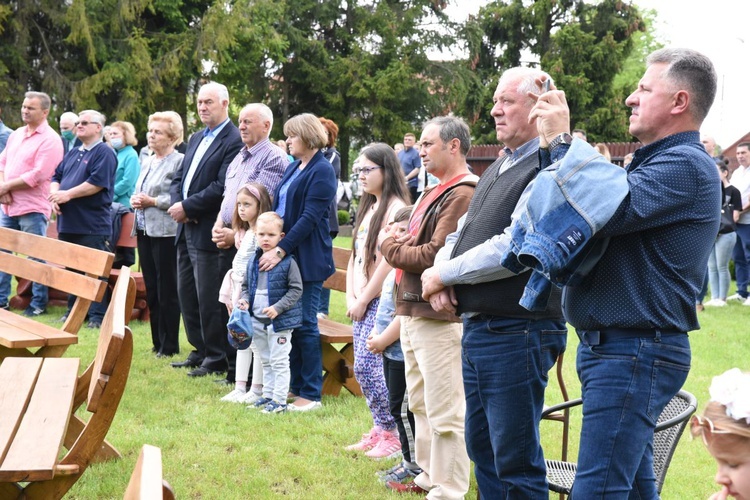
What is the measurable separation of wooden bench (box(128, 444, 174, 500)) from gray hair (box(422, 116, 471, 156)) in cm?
258

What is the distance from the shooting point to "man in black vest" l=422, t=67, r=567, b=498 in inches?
134

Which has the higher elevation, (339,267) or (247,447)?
(339,267)

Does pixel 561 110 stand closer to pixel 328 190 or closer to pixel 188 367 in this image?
pixel 328 190

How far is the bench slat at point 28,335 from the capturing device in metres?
5.25

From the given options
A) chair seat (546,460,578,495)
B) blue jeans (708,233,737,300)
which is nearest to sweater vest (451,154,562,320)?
chair seat (546,460,578,495)

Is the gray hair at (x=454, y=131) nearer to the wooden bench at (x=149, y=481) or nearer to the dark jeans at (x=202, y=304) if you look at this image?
the wooden bench at (x=149, y=481)

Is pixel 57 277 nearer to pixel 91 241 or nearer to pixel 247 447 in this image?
pixel 247 447

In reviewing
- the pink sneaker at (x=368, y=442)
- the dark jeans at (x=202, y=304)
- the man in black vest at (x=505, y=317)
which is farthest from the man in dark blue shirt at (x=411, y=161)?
the man in black vest at (x=505, y=317)

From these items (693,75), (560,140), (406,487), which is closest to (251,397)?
(406,487)

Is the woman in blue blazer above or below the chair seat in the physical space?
above

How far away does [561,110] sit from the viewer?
3061 mm

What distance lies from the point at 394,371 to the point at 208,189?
114 inches

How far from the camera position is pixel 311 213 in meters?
6.38

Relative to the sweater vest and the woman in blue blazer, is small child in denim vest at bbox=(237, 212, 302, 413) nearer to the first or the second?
the woman in blue blazer
